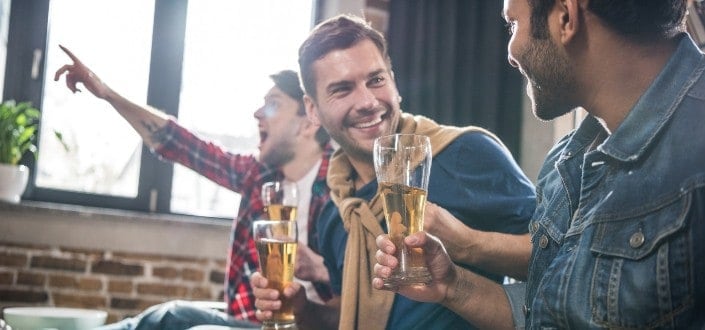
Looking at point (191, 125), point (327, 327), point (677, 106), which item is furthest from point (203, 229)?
point (677, 106)

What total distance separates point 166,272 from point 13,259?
0.59 m

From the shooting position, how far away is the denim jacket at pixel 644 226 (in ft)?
2.76

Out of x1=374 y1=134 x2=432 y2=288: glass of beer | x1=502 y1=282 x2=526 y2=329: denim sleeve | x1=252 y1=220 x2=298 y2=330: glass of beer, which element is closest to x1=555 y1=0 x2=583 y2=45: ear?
x1=374 y1=134 x2=432 y2=288: glass of beer

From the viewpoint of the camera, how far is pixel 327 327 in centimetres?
170

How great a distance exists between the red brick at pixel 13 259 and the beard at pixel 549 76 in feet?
7.98

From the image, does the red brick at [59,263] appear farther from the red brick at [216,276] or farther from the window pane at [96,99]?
the red brick at [216,276]

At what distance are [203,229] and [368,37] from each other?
4.99 feet

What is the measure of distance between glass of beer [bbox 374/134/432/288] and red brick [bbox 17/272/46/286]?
2176mm

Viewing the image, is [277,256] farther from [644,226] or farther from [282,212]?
[644,226]

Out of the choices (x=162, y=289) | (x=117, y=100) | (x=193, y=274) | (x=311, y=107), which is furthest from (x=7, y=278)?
(x=311, y=107)

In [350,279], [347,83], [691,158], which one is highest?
[347,83]

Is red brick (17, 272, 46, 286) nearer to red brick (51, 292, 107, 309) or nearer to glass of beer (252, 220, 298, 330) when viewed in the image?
red brick (51, 292, 107, 309)

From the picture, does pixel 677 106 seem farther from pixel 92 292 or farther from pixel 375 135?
pixel 92 292

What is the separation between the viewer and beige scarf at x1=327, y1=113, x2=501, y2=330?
1541 millimetres
